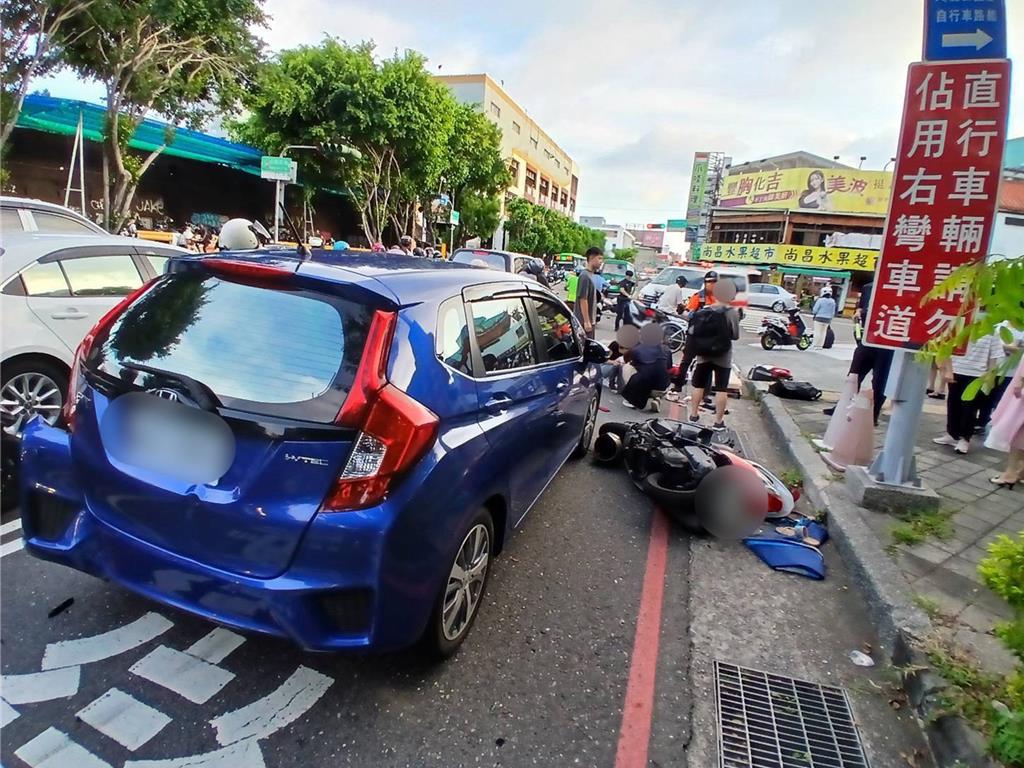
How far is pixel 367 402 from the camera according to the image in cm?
203

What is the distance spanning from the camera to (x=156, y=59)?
14227 mm

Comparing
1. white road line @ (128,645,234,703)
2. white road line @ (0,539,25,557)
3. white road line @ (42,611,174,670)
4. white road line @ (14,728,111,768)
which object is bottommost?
white road line @ (14,728,111,768)

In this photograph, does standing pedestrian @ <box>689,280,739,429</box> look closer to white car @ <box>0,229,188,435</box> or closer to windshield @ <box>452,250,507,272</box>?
white car @ <box>0,229,188,435</box>

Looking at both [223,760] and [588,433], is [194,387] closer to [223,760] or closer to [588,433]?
[223,760]

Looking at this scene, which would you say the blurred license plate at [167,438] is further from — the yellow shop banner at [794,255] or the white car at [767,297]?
the yellow shop banner at [794,255]

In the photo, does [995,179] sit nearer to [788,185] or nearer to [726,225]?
[788,185]

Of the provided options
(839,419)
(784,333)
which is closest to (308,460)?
(839,419)

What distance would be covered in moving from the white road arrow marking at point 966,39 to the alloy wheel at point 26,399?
20.4ft

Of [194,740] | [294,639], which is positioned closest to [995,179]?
[294,639]

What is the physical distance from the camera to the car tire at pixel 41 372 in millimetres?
3928

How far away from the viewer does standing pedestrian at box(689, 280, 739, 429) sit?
239 inches

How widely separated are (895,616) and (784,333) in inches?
507

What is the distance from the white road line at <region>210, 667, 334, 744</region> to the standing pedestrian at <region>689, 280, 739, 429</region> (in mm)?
4622

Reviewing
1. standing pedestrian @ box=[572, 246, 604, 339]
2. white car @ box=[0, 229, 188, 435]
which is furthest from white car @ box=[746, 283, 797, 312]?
white car @ box=[0, 229, 188, 435]
